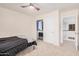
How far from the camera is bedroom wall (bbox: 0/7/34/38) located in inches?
162

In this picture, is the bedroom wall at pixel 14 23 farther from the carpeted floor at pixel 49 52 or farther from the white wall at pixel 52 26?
the carpeted floor at pixel 49 52

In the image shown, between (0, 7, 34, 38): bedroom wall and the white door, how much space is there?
4.51 ft

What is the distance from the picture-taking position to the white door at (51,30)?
15.2 feet

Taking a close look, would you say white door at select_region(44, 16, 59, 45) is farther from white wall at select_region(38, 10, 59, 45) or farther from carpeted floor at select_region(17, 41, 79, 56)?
carpeted floor at select_region(17, 41, 79, 56)

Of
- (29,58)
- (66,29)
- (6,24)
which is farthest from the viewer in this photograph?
(66,29)

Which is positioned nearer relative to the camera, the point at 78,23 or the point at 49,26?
the point at 78,23

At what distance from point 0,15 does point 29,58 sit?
3883mm

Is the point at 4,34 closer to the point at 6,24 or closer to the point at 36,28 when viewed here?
the point at 6,24

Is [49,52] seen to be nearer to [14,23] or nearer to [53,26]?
[53,26]

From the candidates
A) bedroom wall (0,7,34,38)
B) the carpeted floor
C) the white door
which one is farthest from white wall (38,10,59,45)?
bedroom wall (0,7,34,38)

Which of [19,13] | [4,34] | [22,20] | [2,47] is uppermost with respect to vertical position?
[19,13]

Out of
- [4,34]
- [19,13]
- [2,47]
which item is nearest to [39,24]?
[19,13]

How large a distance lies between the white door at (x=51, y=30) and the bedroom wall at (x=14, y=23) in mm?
1375

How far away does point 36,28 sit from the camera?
21.2 ft
